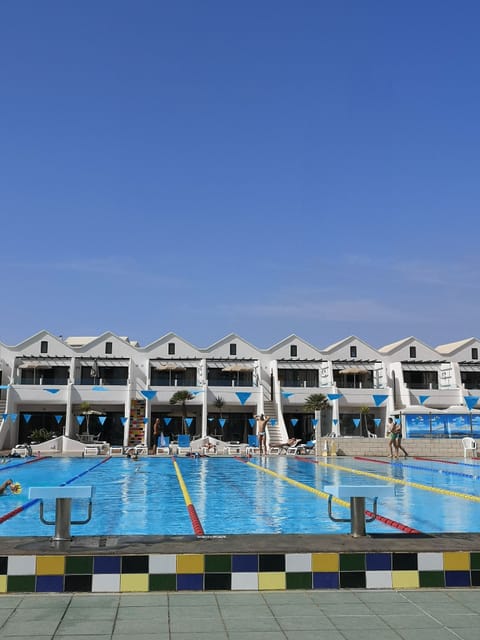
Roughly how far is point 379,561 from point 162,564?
Result: 4.76 ft

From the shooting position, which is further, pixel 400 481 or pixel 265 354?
pixel 265 354

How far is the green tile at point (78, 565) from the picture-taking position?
4039 millimetres

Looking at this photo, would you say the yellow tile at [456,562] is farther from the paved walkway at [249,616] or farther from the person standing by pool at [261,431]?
the person standing by pool at [261,431]

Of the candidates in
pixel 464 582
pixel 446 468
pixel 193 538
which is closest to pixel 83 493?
pixel 193 538

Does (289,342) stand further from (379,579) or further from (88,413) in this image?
(379,579)

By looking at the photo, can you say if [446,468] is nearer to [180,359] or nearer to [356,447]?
[356,447]

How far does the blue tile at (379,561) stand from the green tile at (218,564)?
94 centimetres

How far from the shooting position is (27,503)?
11359 mm

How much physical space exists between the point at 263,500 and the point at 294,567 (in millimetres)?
8450

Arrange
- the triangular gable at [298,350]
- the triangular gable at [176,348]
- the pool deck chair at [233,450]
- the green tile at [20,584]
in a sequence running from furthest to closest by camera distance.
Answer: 1. the triangular gable at [298,350]
2. the triangular gable at [176,348]
3. the pool deck chair at [233,450]
4. the green tile at [20,584]

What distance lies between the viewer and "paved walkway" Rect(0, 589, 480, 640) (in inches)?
129

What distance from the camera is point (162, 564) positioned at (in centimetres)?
407

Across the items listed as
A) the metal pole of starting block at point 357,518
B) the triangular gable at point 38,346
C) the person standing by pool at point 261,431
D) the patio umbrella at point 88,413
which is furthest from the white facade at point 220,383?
the metal pole of starting block at point 357,518

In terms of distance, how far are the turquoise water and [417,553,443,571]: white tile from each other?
14.0ft
